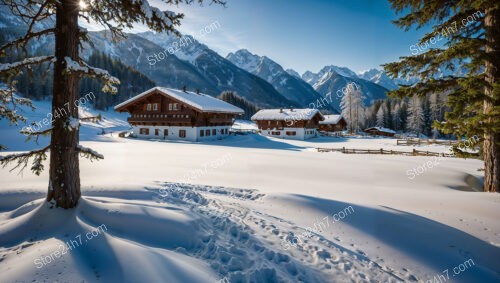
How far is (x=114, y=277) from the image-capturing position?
3.66 meters

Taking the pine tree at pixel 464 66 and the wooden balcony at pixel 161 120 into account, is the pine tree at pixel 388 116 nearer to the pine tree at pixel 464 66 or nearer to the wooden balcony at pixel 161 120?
the wooden balcony at pixel 161 120

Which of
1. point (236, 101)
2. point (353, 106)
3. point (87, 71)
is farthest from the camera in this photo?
point (236, 101)

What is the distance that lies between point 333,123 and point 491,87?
64209mm

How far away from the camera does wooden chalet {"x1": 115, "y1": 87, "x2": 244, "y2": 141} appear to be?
35.3 meters

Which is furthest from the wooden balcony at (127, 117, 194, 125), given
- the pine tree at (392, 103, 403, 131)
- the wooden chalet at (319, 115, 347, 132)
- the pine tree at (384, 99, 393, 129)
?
the pine tree at (392, 103, 403, 131)

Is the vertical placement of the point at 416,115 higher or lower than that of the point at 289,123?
higher

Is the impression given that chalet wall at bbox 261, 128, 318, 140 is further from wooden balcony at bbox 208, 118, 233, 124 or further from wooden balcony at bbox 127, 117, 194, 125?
wooden balcony at bbox 127, 117, 194, 125

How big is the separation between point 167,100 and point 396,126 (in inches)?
3365

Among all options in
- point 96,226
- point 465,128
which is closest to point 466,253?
point 465,128

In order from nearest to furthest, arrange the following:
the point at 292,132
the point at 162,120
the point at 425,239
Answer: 1. the point at 425,239
2. the point at 162,120
3. the point at 292,132

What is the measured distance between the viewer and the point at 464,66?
27.4 ft

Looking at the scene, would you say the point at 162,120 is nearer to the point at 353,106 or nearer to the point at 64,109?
the point at 64,109

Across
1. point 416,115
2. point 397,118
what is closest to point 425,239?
point 416,115

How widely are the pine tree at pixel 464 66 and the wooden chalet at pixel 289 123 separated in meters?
39.3
